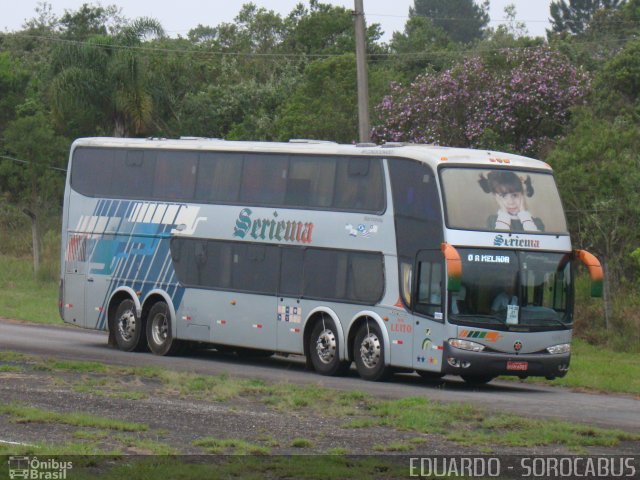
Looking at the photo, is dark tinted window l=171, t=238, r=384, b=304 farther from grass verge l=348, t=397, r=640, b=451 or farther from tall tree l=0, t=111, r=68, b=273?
tall tree l=0, t=111, r=68, b=273

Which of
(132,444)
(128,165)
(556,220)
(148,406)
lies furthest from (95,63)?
(132,444)

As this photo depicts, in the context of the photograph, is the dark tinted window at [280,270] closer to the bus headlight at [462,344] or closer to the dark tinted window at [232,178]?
the dark tinted window at [232,178]

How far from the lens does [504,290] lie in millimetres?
20078

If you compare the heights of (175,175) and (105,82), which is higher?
(105,82)

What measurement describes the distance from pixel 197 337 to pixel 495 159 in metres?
6.84

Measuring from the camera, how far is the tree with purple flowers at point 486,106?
132 ft

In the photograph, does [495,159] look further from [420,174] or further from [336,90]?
[336,90]

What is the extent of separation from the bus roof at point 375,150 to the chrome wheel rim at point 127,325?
329 cm

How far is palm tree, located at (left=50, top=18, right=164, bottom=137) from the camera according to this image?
4488 cm

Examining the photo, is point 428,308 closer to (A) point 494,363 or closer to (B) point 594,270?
(A) point 494,363

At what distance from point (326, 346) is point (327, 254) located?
153cm

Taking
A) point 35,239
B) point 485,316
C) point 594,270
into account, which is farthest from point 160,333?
point 35,239

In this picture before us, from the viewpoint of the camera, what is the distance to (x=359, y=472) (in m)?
11.2

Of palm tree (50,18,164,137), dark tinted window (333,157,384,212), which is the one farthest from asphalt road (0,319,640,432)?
palm tree (50,18,164,137)
